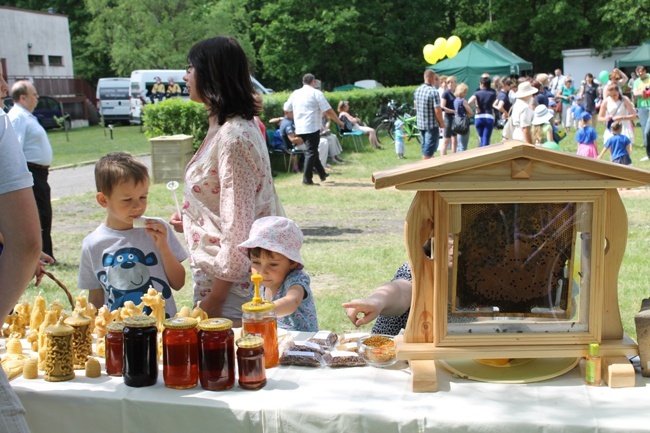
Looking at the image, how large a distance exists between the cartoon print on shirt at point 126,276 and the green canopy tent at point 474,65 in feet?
77.7

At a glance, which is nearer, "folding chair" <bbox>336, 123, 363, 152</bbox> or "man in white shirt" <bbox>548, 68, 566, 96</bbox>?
"folding chair" <bbox>336, 123, 363, 152</bbox>

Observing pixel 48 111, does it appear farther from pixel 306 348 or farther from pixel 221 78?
pixel 306 348

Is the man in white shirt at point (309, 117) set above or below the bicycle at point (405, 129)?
above

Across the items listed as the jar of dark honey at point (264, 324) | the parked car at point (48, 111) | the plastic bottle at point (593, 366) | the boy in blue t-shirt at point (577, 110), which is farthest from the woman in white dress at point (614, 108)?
the parked car at point (48, 111)

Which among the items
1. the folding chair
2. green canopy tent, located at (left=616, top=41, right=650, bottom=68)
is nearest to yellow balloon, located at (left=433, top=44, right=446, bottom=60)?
green canopy tent, located at (left=616, top=41, right=650, bottom=68)

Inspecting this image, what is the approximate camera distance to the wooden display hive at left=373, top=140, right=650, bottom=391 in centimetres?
198

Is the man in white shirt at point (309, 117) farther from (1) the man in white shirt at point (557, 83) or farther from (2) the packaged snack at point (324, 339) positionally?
(1) the man in white shirt at point (557, 83)

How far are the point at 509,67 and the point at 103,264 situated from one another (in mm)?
24801

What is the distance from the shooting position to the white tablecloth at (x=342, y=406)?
1886mm

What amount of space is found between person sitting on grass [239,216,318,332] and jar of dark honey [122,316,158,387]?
493mm

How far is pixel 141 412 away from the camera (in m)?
2.06

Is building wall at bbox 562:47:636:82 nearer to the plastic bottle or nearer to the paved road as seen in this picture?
the paved road

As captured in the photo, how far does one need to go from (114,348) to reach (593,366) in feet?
4.38

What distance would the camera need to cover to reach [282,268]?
2648 mm
